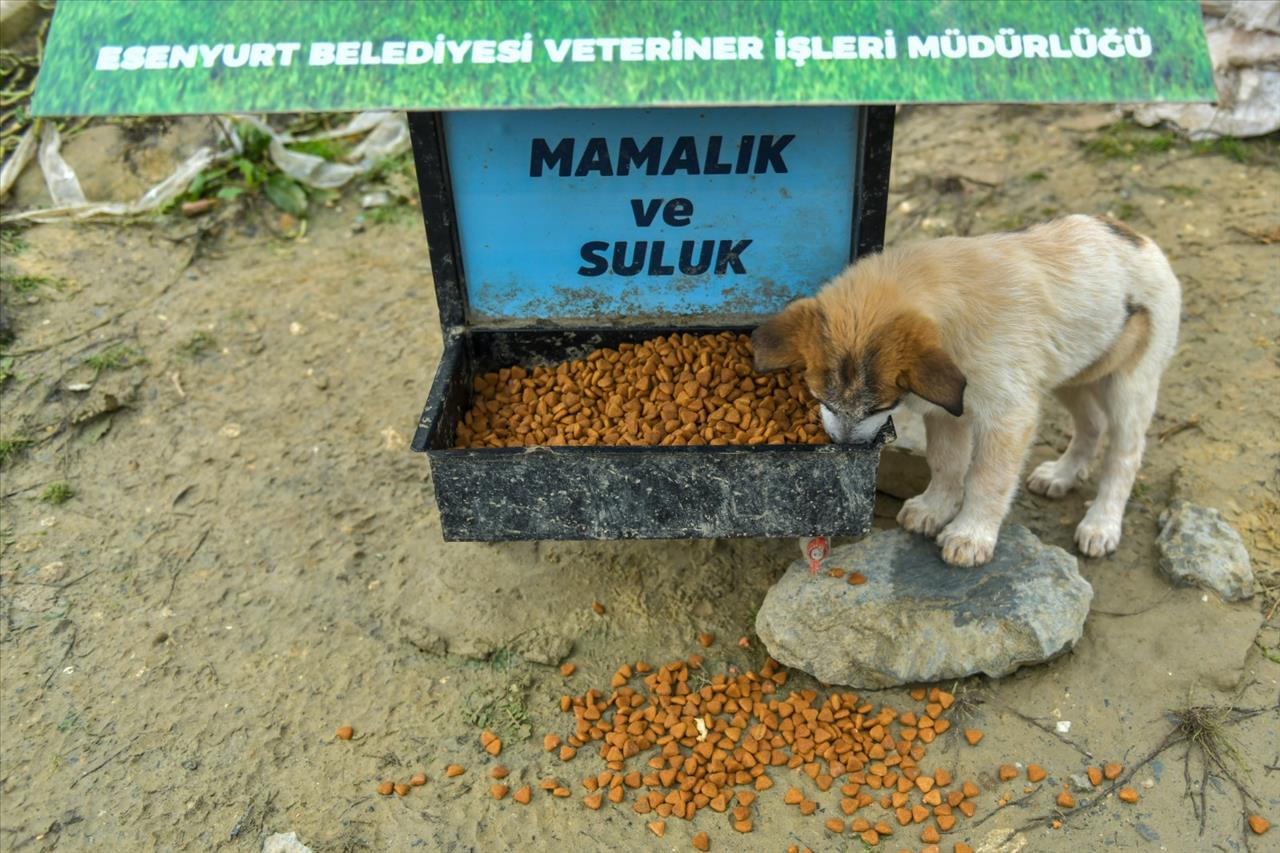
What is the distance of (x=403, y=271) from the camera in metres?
8.01

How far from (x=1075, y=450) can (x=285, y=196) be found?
6036 mm

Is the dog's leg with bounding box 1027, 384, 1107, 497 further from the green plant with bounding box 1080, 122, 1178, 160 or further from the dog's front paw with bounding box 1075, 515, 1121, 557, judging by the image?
the green plant with bounding box 1080, 122, 1178, 160

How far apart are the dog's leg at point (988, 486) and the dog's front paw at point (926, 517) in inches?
4.8

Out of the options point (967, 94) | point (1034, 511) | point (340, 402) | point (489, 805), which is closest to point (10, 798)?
point (489, 805)

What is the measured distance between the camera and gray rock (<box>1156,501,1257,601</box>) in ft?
16.9

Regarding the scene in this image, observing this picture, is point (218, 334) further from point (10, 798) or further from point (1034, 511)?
point (1034, 511)

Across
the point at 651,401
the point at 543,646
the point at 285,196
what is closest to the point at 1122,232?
the point at 651,401

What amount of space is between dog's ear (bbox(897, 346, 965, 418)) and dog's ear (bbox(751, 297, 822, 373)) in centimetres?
42

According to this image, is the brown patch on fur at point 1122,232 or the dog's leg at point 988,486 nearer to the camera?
the dog's leg at point 988,486

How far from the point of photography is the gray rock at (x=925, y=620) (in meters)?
4.74

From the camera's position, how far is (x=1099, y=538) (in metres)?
5.43

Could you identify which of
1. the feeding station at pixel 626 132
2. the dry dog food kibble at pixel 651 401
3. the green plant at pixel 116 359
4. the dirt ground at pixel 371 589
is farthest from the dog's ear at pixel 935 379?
the green plant at pixel 116 359

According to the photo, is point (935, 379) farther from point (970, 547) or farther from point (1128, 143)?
point (1128, 143)

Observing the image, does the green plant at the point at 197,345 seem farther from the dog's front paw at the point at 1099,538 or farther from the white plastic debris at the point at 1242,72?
the white plastic debris at the point at 1242,72
